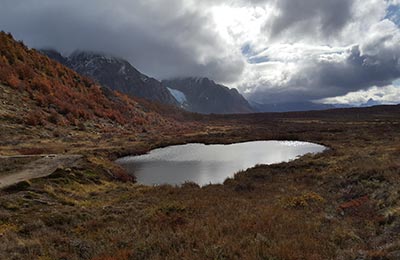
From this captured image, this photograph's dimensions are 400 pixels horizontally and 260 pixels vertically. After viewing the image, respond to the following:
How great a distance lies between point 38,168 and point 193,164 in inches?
808

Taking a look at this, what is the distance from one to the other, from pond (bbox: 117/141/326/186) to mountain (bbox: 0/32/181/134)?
90.9 feet

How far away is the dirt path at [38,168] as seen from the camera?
78.7ft

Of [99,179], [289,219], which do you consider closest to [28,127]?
[99,179]

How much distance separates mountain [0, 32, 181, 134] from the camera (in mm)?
67438

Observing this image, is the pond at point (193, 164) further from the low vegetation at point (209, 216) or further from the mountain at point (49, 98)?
the mountain at point (49, 98)

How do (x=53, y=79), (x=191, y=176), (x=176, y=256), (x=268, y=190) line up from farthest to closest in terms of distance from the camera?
(x=53, y=79) < (x=191, y=176) < (x=268, y=190) < (x=176, y=256)

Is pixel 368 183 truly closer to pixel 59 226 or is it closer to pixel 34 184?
pixel 59 226

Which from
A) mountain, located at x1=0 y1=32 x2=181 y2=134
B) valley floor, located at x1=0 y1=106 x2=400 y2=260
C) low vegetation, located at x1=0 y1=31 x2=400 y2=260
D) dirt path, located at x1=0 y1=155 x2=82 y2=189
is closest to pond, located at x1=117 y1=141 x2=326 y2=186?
low vegetation, located at x1=0 y1=31 x2=400 y2=260

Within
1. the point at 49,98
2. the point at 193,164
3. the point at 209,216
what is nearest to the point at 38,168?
the point at 209,216

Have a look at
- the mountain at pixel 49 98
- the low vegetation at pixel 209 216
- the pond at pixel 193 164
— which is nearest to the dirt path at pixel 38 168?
the low vegetation at pixel 209 216

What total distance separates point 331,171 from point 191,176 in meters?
14.5

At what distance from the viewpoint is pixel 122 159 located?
48750 mm

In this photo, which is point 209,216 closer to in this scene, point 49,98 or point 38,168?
point 38,168

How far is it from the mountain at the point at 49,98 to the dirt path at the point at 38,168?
3001 cm
